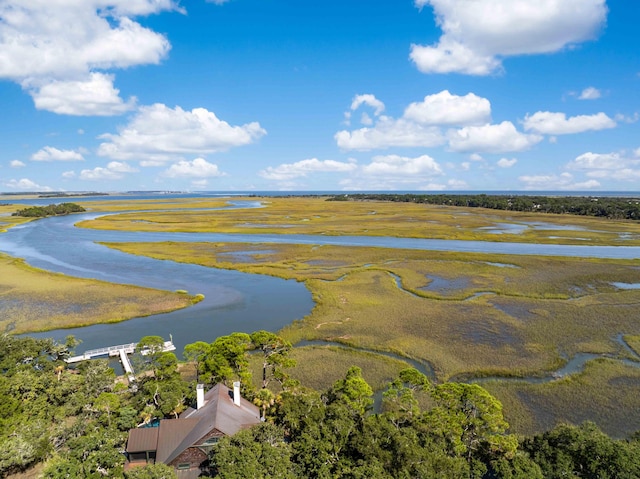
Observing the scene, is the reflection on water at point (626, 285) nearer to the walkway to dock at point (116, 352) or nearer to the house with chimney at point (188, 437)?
the house with chimney at point (188, 437)

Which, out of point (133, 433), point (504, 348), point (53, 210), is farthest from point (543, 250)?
point (53, 210)

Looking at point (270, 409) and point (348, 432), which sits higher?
point (348, 432)

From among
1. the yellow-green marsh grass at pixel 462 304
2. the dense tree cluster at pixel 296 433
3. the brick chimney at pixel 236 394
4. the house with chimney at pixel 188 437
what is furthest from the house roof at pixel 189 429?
the yellow-green marsh grass at pixel 462 304

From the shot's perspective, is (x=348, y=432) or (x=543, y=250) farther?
(x=543, y=250)

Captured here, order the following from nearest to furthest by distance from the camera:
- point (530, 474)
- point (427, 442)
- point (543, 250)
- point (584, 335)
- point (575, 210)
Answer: point (530, 474) < point (427, 442) < point (584, 335) < point (543, 250) < point (575, 210)

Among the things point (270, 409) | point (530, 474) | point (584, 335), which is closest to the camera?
point (530, 474)

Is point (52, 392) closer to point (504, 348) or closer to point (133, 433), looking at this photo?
point (133, 433)
